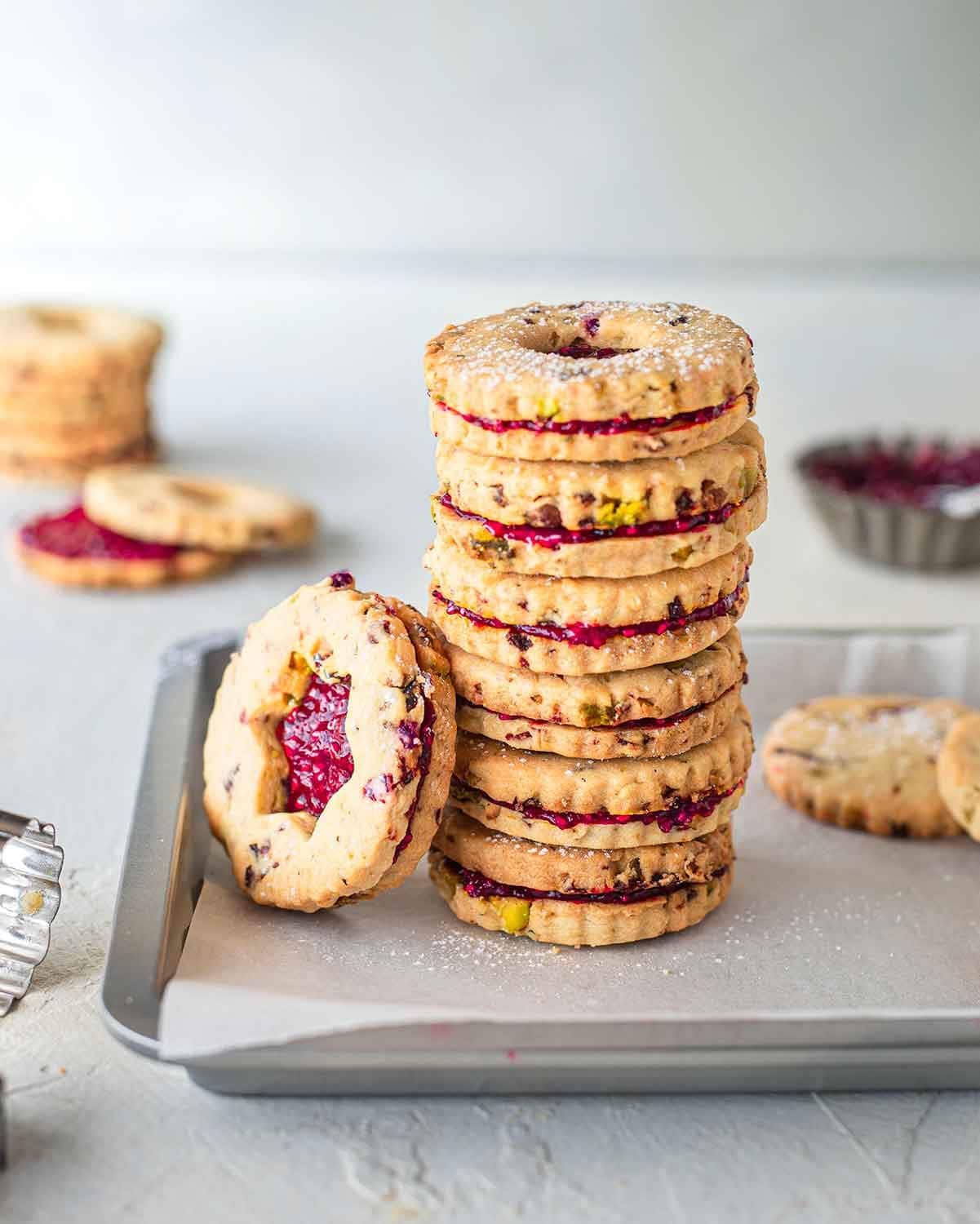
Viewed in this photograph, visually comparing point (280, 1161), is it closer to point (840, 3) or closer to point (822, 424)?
point (822, 424)

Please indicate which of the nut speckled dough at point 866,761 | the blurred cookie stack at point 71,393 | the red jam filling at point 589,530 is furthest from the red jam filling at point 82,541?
the red jam filling at point 589,530

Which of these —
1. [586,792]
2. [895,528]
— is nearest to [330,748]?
[586,792]

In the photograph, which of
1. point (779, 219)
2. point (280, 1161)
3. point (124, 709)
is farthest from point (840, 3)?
point (280, 1161)

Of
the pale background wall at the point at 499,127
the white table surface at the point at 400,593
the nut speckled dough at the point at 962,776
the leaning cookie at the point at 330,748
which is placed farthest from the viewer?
the pale background wall at the point at 499,127

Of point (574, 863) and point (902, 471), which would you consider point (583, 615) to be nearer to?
point (574, 863)

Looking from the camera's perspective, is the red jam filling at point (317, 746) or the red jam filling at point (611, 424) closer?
the red jam filling at point (611, 424)

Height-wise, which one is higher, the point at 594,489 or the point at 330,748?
the point at 594,489

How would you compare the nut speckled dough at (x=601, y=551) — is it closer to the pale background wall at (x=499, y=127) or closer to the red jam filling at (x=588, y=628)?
the red jam filling at (x=588, y=628)
